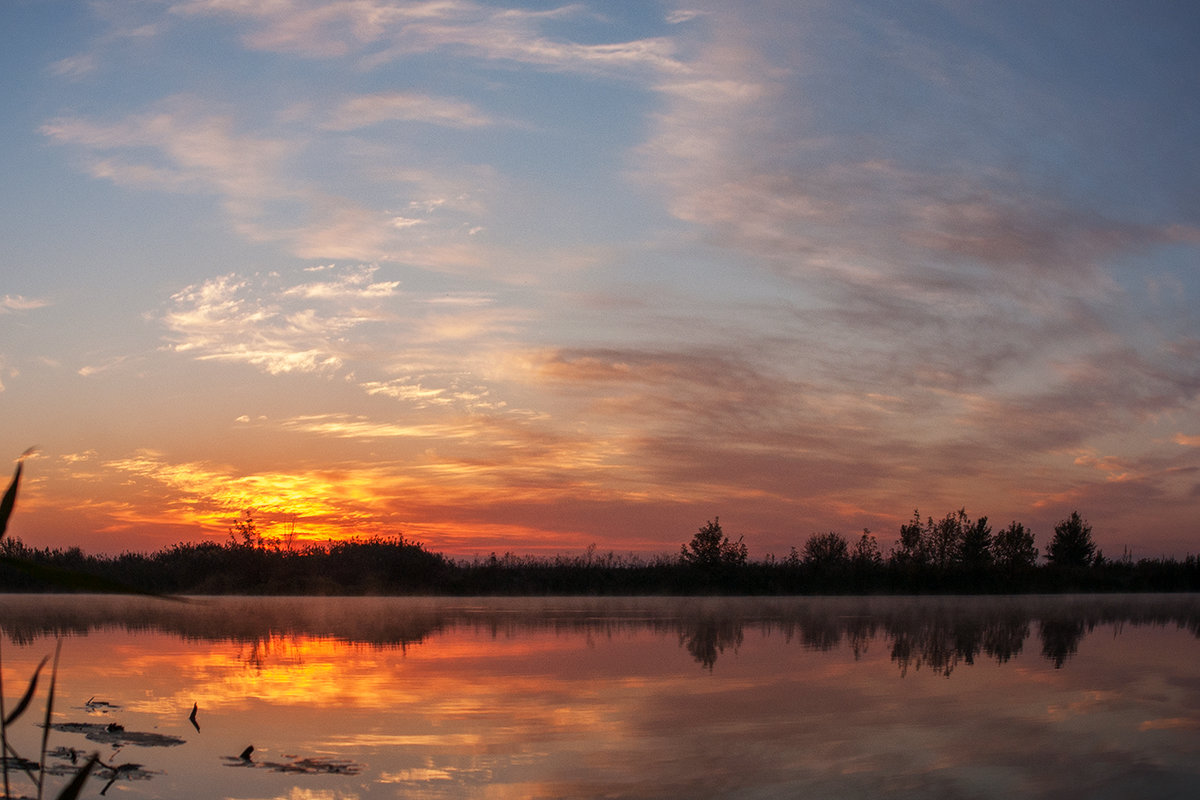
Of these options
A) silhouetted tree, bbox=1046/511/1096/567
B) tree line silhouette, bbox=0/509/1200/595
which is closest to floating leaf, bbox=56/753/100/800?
tree line silhouette, bbox=0/509/1200/595

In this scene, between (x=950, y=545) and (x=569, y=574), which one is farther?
(x=950, y=545)

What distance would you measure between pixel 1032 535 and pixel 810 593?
17026mm

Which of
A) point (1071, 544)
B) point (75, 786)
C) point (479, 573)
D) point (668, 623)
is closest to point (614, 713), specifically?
point (75, 786)

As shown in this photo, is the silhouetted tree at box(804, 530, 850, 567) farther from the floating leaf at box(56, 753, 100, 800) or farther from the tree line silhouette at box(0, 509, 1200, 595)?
the floating leaf at box(56, 753, 100, 800)

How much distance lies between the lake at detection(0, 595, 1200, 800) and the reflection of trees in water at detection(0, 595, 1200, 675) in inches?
7.7

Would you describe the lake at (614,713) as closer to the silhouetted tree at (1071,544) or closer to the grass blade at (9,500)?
the grass blade at (9,500)

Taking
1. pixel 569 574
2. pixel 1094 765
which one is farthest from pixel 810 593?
pixel 1094 765

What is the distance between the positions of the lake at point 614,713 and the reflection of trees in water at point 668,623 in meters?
0.20

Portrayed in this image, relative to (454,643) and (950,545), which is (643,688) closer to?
(454,643)

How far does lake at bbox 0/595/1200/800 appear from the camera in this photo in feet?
22.8

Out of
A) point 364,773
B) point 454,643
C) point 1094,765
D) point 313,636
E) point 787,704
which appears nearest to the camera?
point 364,773

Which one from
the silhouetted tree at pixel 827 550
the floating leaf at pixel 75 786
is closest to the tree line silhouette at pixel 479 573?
the silhouetted tree at pixel 827 550

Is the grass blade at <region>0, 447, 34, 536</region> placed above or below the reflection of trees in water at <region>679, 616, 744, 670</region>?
above

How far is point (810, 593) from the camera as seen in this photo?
4272cm
